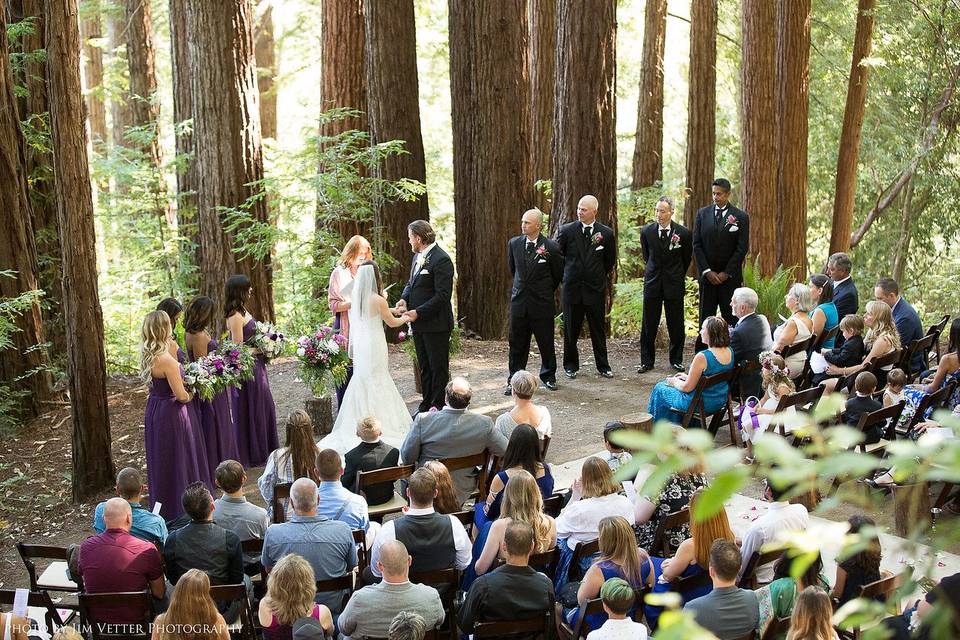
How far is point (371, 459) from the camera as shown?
7.04 meters

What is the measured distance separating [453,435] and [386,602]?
2323mm

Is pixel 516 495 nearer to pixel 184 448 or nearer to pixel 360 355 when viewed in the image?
pixel 184 448

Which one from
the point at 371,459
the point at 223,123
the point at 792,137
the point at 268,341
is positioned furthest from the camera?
the point at 792,137

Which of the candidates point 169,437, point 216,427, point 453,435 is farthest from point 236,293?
point 453,435

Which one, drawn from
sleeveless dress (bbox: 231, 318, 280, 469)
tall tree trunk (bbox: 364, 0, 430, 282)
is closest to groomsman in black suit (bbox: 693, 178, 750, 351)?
tall tree trunk (bbox: 364, 0, 430, 282)

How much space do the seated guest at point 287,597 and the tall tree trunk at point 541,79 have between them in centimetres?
1213

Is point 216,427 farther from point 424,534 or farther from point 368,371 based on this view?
point 424,534

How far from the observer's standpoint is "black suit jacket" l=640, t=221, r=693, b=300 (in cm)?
1127

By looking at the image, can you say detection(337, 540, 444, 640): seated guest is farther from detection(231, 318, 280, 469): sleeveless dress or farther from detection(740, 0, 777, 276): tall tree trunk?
detection(740, 0, 777, 276): tall tree trunk

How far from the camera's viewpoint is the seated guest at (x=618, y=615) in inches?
176

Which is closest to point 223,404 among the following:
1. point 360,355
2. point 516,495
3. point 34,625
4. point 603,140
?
point 360,355

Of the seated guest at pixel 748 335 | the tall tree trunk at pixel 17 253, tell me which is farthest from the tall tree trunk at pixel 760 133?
the tall tree trunk at pixel 17 253

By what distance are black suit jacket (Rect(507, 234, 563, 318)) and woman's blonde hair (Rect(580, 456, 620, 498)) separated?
506 centimetres

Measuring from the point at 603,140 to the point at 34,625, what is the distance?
974 centimetres
